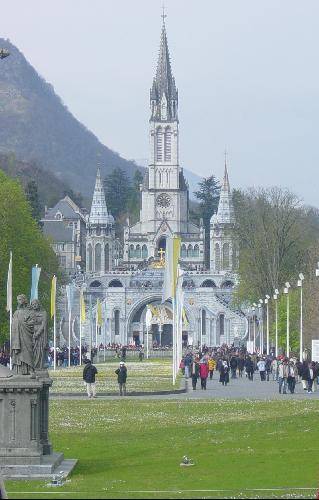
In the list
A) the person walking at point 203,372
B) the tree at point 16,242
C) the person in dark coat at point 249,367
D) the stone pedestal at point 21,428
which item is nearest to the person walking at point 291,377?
the person walking at point 203,372

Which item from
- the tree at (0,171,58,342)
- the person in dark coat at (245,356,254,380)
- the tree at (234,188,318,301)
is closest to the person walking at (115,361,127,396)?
the person in dark coat at (245,356,254,380)

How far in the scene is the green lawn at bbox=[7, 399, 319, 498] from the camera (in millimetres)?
21516

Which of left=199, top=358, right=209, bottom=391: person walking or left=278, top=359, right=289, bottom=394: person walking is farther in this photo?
left=199, top=358, right=209, bottom=391: person walking

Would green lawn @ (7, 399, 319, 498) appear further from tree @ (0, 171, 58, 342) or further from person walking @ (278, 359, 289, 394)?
tree @ (0, 171, 58, 342)

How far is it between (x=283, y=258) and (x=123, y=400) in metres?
59.8

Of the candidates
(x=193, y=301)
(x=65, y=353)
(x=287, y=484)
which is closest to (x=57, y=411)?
(x=287, y=484)

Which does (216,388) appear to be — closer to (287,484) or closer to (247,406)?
A: (247,406)

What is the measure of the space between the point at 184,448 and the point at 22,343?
5.32m

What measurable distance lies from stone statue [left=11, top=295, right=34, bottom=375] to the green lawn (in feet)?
5.63

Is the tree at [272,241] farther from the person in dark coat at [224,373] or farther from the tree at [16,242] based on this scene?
the person in dark coat at [224,373]

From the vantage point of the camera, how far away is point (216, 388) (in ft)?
196

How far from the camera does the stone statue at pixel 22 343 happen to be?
2441cm

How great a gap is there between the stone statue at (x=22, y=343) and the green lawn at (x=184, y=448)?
5.63 feet

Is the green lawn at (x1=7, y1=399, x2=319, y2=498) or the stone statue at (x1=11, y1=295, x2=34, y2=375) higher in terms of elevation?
the stone statue at (x1=11, y1=295, x2=34, y2=375)
